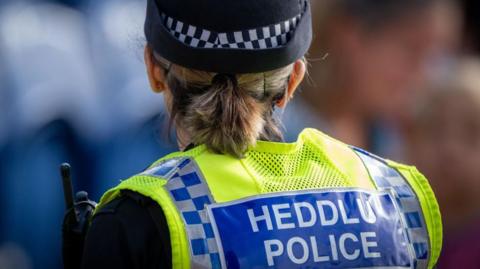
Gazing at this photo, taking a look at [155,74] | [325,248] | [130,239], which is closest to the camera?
[130,239]

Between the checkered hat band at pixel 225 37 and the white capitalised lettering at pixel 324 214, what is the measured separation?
33 cm

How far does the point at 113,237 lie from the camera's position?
219 cm

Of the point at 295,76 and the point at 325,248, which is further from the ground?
the point at 295,76

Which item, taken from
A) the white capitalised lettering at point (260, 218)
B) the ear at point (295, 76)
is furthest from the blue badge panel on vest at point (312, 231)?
the ear at point (295, 76)

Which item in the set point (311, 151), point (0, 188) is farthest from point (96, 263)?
point (0, 188)

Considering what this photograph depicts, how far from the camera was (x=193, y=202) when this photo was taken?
2258mm

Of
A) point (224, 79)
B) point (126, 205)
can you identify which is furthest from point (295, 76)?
point (126, 205)

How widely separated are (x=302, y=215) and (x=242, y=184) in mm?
133

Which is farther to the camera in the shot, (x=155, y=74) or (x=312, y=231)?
(x=155, y=74)

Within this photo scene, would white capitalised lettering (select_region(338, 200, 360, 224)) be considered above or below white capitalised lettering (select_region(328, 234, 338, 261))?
above

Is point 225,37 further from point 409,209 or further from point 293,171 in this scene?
point 409,209

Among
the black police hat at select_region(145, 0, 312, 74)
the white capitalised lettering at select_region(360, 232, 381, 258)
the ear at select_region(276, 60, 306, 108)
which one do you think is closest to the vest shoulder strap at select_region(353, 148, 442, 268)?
the white capitalised lettering at select_region(360, 232, 381, 258)

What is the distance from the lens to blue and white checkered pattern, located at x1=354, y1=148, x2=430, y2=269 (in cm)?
241

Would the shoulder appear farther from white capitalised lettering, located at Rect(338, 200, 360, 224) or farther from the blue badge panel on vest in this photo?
white capitalised lettering, located at Rect(338, 200, 360, 224)
